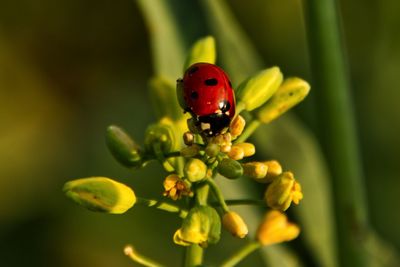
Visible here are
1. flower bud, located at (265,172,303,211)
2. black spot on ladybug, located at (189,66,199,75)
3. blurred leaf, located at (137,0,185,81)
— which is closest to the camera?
flower bud, located at (265,172,303,211)

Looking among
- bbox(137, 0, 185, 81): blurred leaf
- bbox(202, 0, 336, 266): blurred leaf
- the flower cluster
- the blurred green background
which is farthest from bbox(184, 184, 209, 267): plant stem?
the blurred green background

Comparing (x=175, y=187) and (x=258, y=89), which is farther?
(x=258, y=89)

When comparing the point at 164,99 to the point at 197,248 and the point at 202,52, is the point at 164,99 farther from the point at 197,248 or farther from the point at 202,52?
the point at 197,248

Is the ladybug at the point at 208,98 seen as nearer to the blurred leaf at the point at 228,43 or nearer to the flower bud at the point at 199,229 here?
the flower bud at the point at 199,229

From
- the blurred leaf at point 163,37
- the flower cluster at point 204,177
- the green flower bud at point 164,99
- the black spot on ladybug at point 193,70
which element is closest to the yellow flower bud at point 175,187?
the flower cluster at point 204,177

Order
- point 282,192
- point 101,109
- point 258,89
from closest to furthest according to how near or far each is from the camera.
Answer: point 282,192
point 258,89
point 101,109

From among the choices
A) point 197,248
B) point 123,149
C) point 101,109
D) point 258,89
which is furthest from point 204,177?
point 101,109

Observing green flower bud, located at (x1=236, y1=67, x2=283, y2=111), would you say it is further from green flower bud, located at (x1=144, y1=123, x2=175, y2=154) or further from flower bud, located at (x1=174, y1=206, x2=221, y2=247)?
flower bud, located at (x1=174, y1=206, x2=221, y2=247)
